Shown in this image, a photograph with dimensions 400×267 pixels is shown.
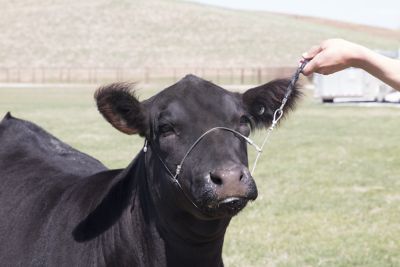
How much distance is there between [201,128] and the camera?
13.5ft

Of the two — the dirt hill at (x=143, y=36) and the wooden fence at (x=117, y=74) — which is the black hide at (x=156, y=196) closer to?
the wooden fence at (x=117, y=74)

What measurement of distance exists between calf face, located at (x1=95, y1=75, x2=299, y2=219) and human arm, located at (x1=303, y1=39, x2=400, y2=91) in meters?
0.32

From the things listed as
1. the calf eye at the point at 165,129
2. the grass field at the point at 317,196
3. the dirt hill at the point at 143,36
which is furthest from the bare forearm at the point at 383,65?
the dirt hill at the point at 143,36

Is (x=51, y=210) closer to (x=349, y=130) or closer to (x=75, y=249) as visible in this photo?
(x=75, y=249)

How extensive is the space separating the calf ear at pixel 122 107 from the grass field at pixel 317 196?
1085 millimetres

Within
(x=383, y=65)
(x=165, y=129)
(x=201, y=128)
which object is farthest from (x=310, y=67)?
(x=165, y=129)

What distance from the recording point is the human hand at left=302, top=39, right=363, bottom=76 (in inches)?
170

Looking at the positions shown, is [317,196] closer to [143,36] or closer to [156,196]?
[156,196]

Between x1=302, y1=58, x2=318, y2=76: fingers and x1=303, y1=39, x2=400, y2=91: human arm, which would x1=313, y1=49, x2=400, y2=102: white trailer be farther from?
x1=303, y1=39, x2=400, y2=91: human arm

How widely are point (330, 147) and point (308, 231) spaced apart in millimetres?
8628

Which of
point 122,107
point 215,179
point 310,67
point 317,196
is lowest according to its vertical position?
point 317,196

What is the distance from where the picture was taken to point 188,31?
89.1 metres

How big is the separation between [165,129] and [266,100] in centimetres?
70

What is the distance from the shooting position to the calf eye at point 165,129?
4.26 m
